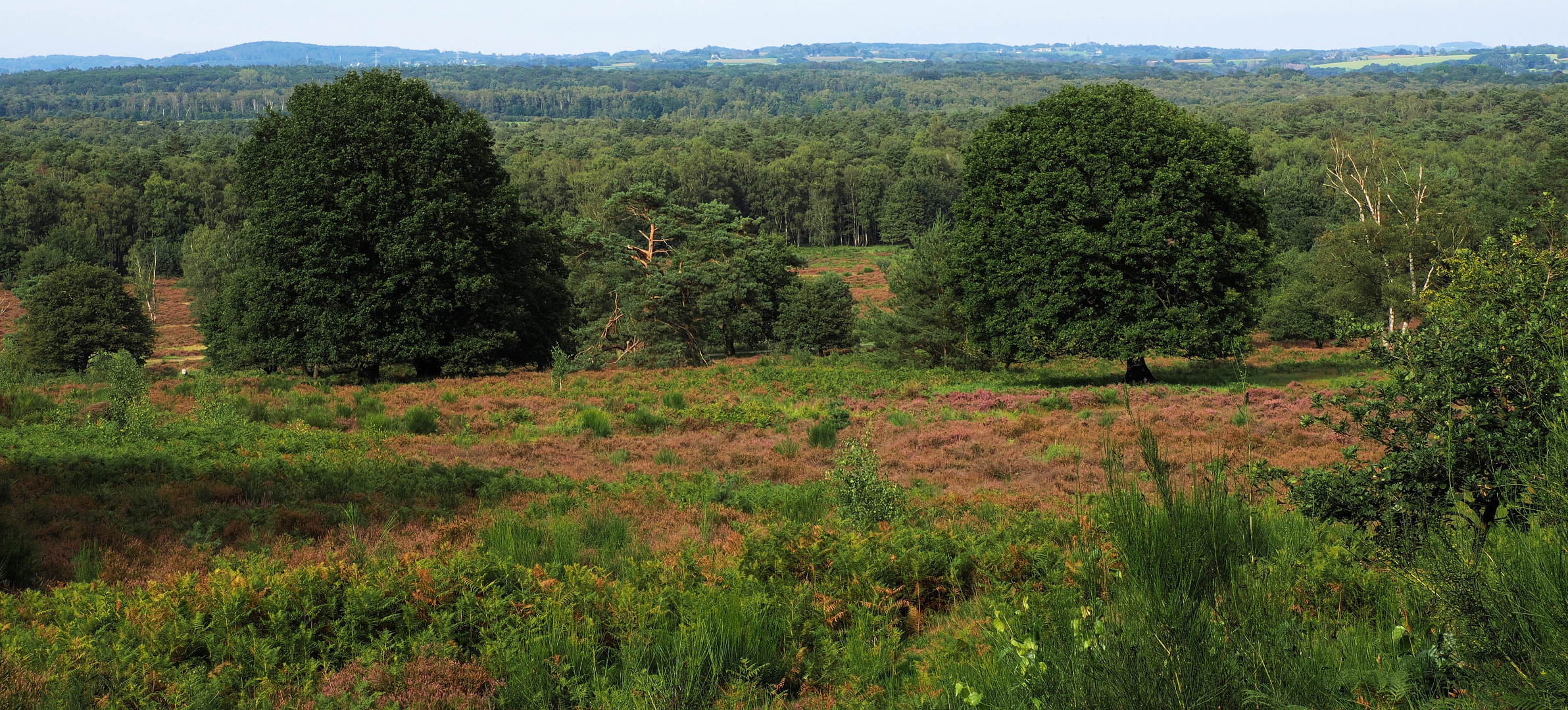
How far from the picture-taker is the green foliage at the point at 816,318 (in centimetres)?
4778

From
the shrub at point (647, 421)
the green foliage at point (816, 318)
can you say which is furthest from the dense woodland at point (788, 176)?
the shrub at point (647, 421)

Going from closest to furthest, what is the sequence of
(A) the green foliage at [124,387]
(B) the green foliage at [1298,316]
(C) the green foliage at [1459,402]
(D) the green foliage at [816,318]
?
1. (C) the green foliage at [1459,402]
2. (A) the green foliage at [124,387]
3. (B) the green foliage at [1298,316]
4. (D) the green foliage at [816,318]

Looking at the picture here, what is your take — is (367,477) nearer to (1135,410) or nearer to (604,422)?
(604,422)

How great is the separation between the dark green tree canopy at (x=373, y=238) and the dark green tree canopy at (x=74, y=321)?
22.7m

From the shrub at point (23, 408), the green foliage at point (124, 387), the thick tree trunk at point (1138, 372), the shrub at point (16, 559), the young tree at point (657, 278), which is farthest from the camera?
the young tree at point (657, 278)

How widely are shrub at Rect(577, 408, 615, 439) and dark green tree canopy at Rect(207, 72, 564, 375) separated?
12.3m

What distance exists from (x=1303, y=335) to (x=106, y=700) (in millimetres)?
54956

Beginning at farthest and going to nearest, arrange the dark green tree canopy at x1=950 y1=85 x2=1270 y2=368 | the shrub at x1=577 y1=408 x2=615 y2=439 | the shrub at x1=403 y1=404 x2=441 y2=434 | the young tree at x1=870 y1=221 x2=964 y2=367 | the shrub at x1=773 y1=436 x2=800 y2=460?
1. the young tree at x1=870 y1=221 x2=964 y2=367
2. the dark green tree canopy at x1=950 y1=85 x2=1270 y2=368
3. the shrub at x1=577 y1=408 x2=615 y2=439
4. the shrub at x1=403 y1=404 x2=441 y2=434
5. the shrub at x1=773 y1=436 x2=800 y2=460

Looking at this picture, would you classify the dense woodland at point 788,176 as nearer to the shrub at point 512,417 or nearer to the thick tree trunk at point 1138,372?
the thick tree trunk at point 1138,372

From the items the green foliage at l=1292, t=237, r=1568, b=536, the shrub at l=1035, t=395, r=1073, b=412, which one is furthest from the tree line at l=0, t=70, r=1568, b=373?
the shrub at l=1035, t=395, r=1073, b=412

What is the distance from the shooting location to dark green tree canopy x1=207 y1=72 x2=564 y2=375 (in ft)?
86.9

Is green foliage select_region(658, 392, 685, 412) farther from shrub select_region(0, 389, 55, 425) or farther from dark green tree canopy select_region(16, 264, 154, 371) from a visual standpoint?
dark green tree canopy select_region(16, 264, 154, 371)

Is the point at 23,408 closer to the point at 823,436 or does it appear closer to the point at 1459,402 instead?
the point at 823,436

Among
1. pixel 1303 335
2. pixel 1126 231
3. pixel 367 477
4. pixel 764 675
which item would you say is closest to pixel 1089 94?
pixel 1126 231
